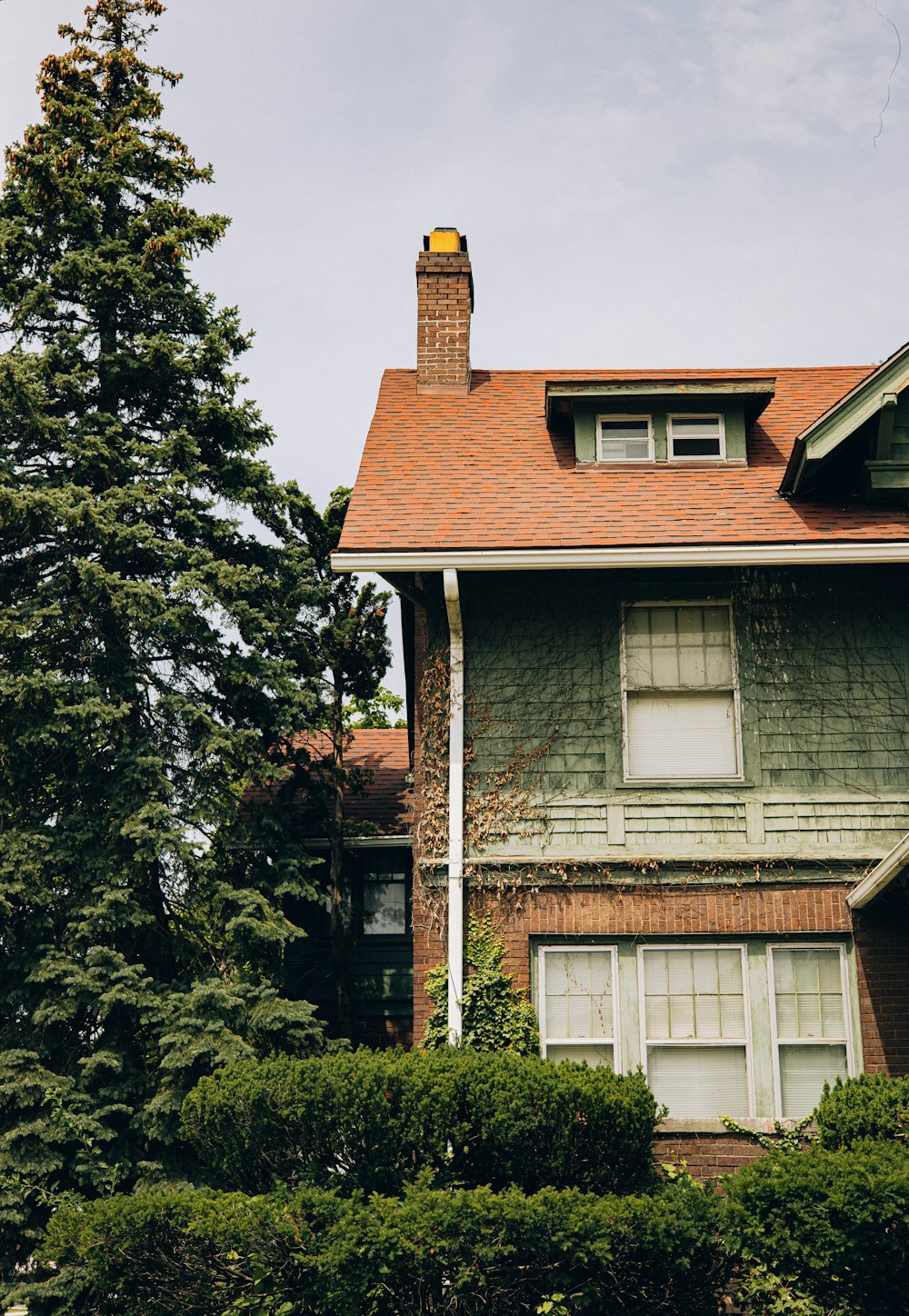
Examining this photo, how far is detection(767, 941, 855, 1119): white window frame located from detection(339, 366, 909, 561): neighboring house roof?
353 centimetres

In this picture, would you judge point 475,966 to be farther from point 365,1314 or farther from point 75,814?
point 75,814

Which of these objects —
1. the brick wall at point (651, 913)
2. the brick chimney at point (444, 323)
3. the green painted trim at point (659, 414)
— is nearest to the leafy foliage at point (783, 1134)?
the brick wall at point (651, 913)

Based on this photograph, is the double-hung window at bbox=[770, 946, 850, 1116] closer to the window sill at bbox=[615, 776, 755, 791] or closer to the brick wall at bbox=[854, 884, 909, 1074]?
the brick wall at bbox=[854, 884, 909, 1074]

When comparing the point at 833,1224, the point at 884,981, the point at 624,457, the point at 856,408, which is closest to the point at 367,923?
the point at 624,457

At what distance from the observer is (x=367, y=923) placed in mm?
17188

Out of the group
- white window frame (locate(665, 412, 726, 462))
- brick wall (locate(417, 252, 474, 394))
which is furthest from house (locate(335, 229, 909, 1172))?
brick wall (locate(417, 252, 474, 394))

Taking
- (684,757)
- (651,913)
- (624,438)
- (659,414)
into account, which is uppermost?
(659,414)

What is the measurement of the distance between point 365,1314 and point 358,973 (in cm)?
833

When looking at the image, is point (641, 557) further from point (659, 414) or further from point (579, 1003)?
point (579, 1003)

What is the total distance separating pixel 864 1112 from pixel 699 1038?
1965 mm

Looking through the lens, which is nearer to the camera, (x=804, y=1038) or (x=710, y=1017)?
(x=804, y=1038)

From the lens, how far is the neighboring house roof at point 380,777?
17266mm

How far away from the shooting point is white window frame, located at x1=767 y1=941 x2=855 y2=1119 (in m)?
10.8

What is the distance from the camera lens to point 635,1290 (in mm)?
8641
